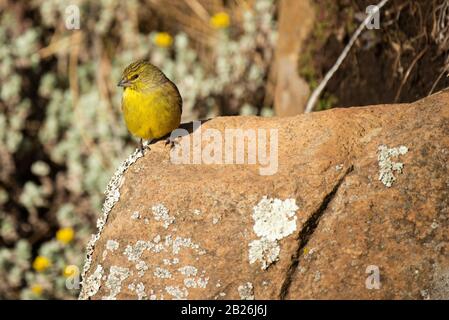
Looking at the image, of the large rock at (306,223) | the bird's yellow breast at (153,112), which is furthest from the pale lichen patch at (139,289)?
the bird's yellow breast at (153,112)

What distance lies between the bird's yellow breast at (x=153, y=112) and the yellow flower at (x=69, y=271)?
2398mm

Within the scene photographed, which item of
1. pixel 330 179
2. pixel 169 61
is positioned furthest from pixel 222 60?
pixel 330 179

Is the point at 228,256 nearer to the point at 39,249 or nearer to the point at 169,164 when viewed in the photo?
the point at 169,164

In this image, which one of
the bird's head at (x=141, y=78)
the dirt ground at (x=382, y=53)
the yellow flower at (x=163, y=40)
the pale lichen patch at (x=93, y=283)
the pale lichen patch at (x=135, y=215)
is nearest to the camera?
the pale lichen patch at (x=93, y=283)

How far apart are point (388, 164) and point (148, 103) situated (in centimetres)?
189

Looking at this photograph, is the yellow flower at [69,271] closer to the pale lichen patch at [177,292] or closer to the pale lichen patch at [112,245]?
the pale lichen patch at [112,245]

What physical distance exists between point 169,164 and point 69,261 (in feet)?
12.5

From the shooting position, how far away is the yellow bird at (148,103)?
4.95m

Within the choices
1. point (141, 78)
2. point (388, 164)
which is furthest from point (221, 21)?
point (388, 164)

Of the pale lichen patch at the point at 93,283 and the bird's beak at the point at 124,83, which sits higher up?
the bird's beak at the point at 124,83

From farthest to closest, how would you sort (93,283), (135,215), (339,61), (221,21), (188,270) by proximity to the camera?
(221,21) < (339,61) < (135,215) < (93,283) < (188,270)

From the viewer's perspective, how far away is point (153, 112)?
196 inches

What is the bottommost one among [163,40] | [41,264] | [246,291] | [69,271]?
[246,291]

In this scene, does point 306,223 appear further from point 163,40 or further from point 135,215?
point 163,40
